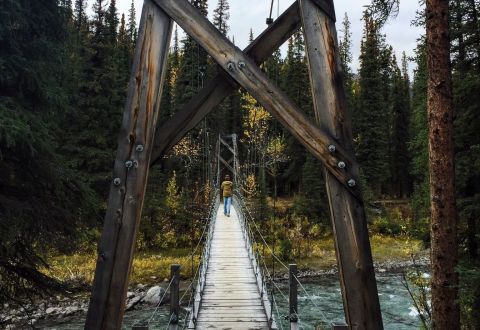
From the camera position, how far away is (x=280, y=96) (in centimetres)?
222

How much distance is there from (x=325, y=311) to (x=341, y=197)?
13.6 metres

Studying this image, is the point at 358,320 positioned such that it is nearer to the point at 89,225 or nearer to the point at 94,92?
the point at 89,225

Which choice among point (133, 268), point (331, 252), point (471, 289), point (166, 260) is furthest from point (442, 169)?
point (331, 252)

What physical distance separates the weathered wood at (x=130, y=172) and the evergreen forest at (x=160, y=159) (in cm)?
85

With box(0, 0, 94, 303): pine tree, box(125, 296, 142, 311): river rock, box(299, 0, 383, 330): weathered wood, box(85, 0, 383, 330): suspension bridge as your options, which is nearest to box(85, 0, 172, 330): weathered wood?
box(85, 0, 383, 330): suspension bridge

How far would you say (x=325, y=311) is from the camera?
14547 millimetres

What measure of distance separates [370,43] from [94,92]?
26.2 m

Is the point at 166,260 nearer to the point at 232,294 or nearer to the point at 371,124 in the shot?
the point at 232,294

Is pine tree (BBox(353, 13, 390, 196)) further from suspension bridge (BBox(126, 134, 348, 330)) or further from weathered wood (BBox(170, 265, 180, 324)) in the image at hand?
weathered wood (BBox(170, 265, 180, 324))

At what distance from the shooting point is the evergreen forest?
22.2ft

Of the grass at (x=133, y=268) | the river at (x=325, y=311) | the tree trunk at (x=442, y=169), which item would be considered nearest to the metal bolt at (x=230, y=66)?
the tree trunk at (x=442, y=169)

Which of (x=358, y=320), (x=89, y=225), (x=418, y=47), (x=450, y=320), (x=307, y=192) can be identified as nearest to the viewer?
(x=358, y=320)

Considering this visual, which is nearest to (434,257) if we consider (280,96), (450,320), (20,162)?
(450,320)

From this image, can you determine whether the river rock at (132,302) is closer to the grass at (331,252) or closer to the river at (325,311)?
the river at (325,311)
